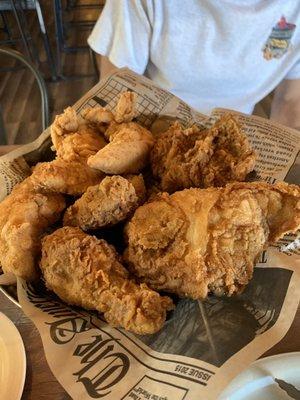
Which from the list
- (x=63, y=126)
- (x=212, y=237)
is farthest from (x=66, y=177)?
(x=212, y=237)

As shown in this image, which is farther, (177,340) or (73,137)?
(73,137)

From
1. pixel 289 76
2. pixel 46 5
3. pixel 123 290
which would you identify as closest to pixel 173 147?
pixel 123 290

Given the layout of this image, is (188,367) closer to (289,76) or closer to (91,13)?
(289,76)

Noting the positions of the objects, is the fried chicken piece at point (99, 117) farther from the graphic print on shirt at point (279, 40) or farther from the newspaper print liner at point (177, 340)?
the graphic print on shirt at point (279, 40)

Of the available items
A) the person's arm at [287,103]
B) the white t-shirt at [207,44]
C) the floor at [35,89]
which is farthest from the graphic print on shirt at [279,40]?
the floor at [35,89]

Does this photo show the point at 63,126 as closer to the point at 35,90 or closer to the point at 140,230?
the point at 140,230

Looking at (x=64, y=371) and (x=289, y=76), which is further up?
(x=289, y=76)
